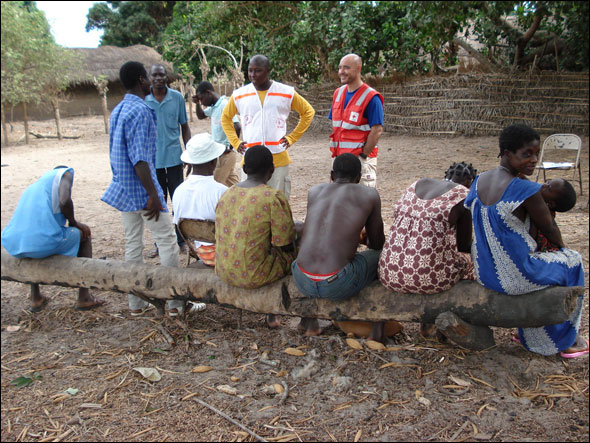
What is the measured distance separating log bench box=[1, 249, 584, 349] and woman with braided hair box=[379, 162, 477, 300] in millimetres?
112

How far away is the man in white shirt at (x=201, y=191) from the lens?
11.6ft

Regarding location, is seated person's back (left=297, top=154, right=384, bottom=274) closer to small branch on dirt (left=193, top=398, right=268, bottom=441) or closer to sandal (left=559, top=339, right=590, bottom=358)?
small branch on dirt (left=193, top=398, right=268, bottom=441)

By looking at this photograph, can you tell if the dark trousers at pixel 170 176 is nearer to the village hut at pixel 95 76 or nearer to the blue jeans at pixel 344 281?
the blue jeans at pixel 344 281

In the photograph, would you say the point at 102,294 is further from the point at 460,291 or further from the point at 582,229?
the point at 582,229

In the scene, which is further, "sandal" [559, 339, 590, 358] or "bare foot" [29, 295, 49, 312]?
"bare foot" [29, 295, 49, 312]

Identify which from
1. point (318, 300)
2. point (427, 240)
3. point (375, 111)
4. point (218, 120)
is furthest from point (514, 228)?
point (218, 120)

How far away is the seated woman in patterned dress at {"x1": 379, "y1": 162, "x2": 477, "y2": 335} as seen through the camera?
111 inches

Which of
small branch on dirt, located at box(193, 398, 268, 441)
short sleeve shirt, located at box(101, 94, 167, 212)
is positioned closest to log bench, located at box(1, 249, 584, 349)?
short sleeve shirt, located at box(101, 94, 167, 212)

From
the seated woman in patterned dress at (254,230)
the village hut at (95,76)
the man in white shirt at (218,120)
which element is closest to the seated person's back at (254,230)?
the seated woman in patterned dress at (254,230)

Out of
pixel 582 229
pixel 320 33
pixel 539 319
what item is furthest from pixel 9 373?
pixel 320 33

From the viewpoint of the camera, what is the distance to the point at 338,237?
114 inches

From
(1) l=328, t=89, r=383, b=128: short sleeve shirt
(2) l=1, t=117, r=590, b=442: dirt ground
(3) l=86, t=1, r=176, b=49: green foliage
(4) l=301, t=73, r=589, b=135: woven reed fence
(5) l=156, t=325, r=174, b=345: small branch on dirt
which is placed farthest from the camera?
(3) l=86, t=1, r=176, b=49: green foliage

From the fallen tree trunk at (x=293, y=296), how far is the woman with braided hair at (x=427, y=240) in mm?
110

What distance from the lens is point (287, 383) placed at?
287 centimetres
